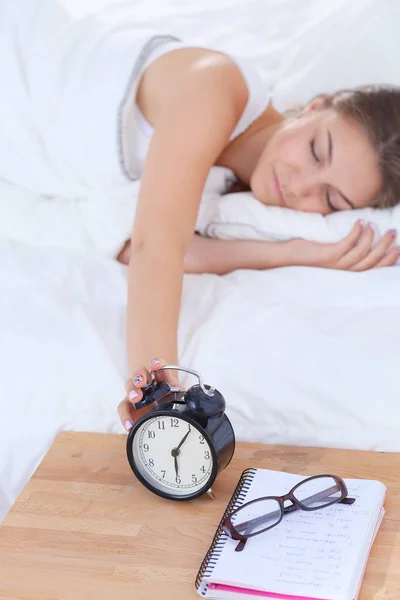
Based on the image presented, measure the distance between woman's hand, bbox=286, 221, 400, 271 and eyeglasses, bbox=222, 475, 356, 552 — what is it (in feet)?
1.95

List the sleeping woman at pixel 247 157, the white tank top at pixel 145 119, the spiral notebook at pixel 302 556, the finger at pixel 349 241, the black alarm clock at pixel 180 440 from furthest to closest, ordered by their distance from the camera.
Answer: the white tank top at pixel 145 119 < the finger at pixel 349 241 < the sleeping woman at pixel 247 157 < the black alarm clock at pixel 180 440 < the spiral notebook at pixel 302 556

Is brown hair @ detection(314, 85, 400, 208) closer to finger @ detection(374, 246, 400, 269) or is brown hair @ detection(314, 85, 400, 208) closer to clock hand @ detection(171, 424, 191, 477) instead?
finger @ detection(374, 246, 400, 269)

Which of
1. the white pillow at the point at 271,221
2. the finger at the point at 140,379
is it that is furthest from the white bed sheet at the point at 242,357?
the finger at the point at 140,379

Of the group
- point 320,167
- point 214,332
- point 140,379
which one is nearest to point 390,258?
point 320,167

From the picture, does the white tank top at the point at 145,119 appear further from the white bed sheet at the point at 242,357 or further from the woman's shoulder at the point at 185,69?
the white bed sheet at the point at 242,357

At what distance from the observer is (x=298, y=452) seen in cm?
116

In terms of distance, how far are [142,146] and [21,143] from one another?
0.86 feet

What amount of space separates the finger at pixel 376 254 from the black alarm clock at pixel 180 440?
59cm

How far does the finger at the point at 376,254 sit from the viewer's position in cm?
153

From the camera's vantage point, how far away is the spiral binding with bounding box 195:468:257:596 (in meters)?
0.93

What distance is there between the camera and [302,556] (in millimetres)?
933

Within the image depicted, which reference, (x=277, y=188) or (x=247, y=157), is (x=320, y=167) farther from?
(x=247, y=157)

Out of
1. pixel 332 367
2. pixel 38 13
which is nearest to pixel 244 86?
pixel 38 13

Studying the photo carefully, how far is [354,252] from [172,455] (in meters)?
0.65
